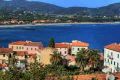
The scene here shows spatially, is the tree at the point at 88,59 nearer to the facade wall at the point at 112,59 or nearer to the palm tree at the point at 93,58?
the palm tree at the point at 93,58

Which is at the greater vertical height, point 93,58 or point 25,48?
point 93,58

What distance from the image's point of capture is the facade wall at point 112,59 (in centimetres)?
5462

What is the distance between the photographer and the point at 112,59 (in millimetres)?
55906

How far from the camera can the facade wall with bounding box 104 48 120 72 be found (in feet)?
179

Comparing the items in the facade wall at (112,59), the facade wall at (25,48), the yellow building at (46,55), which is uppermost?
the yellow building at (46,55)

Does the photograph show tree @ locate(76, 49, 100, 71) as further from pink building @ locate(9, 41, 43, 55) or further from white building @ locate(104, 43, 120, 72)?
pink building @ locate(9, 41, 43, 55)

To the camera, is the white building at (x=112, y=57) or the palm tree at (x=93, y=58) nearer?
the palm tree at (x=93, y=58)

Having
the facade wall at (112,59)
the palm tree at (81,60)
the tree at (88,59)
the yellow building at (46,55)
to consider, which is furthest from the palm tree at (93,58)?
the yellow building at (46,55)

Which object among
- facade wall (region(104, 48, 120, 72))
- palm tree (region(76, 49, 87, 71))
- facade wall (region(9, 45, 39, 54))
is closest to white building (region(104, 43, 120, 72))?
facade wall (region(104, 48, 120, 72))

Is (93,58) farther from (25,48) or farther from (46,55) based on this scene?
(25,48)

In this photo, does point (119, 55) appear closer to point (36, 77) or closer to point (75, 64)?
point (75, 64)

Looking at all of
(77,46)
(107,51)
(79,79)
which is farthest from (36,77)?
(77,46)

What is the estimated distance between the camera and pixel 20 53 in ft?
213

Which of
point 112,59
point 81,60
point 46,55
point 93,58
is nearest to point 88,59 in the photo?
point 93,58
